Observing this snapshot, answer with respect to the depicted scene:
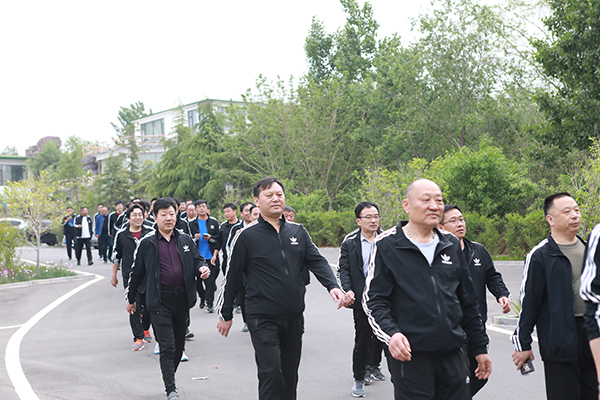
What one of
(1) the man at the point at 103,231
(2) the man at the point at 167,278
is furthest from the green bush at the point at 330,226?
(2) the man at the point at 167,278

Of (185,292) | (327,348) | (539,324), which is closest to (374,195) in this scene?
(327,348)

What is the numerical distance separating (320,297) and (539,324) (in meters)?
9.83

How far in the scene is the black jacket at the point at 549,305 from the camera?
4.17 metres

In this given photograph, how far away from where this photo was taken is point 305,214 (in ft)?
97.8

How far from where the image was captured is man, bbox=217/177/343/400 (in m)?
5.21

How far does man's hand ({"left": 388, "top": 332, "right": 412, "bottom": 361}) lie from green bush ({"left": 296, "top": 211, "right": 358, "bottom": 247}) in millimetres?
23057

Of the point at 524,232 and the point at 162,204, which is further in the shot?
the point at 524,232

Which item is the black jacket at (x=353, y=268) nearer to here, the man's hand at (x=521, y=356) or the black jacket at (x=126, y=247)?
the man's hand at (x=521, y=356)

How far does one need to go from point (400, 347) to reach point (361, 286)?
10.7 ft

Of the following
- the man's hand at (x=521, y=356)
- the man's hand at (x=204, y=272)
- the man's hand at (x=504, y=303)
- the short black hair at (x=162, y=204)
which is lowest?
the man's hand at (x=521, y=356)

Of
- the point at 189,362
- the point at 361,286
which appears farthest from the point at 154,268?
the point at 361,286

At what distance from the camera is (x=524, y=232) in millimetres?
19172

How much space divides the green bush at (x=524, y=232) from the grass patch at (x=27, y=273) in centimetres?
1342

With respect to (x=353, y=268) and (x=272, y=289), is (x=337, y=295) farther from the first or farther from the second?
(x=353, y=268)
